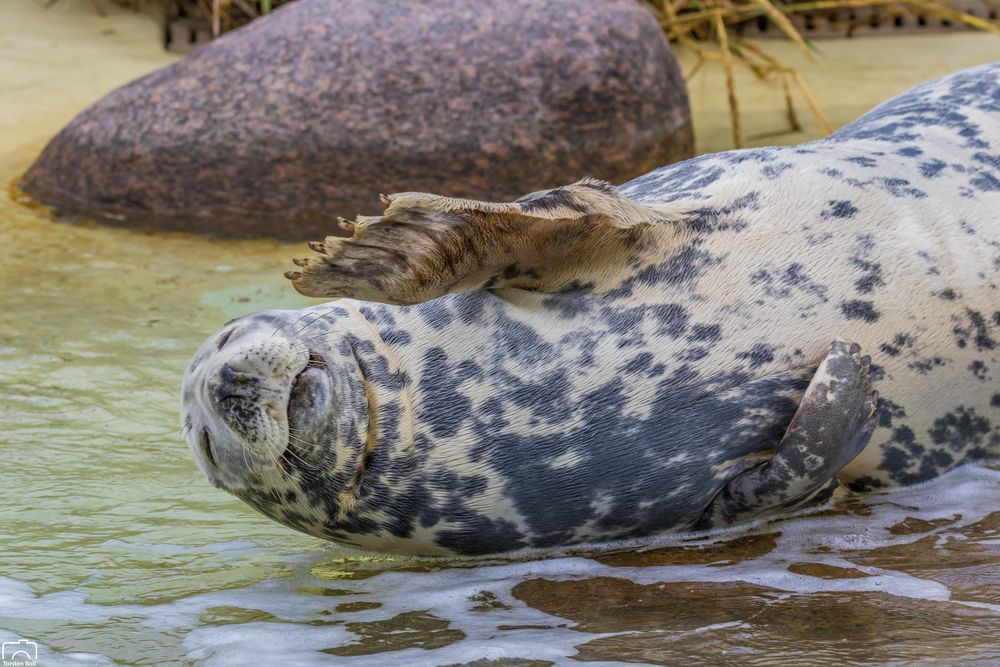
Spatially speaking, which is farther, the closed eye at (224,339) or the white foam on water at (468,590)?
the closed eye at (224,339)

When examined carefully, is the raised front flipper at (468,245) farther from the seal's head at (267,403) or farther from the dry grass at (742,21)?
the dry grass at (742,21)

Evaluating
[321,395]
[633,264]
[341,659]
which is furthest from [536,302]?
[341,659]

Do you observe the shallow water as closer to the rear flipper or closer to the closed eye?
the rear flipper

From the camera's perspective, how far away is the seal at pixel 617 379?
3.04 metres

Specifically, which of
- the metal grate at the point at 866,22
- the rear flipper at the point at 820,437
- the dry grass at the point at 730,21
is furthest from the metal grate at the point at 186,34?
the rear flipper at the point at 820,437

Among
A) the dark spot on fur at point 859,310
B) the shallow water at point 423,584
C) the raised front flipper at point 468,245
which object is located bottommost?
the shallow water at point 423,584

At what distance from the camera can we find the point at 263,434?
300 centimetres

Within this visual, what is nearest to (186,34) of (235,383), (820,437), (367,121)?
(367,121)

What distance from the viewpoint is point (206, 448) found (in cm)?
318

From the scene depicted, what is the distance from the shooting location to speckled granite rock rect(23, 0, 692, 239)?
276 inches

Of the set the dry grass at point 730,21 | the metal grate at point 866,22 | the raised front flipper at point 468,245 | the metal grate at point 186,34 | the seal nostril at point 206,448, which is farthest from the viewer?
the metal grate at point 866,22

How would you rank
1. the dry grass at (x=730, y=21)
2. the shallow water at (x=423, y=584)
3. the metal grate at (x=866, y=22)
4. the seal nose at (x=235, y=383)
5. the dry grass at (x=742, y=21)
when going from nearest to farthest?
the shallow water at (x=423, y=584)
the seal nose at (x=235, y=383)
the dry grass at (x=742, y=21)
the dry grass at (x=730, y=21)
the metal grate at (x=866, y=22)

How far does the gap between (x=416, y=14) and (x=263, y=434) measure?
4.69 metres

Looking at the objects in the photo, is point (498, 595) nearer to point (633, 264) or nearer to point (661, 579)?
point (661, 579)
